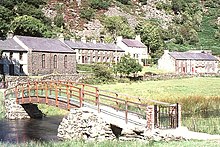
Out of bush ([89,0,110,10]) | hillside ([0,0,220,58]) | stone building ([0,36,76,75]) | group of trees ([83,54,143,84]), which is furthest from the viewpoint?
bush ([89,0,110,10])

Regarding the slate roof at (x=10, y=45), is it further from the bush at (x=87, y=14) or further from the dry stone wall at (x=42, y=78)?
the bush at (x=87, y=14)

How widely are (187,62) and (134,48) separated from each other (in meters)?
13.9

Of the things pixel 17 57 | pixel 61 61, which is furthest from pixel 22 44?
pixel 61 61

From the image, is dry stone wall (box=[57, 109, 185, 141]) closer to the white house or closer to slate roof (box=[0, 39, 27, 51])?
slate roof (box=[0, 39, 27, 51])

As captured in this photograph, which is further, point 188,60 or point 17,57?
point 188,60

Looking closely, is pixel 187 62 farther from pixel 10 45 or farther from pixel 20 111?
pixel 20 111

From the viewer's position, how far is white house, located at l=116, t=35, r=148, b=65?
109 meters

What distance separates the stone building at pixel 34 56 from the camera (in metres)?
71.1

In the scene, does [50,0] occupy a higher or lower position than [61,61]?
higher

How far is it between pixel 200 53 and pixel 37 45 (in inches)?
2050

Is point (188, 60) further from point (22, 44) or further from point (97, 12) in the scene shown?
point (97, 12)

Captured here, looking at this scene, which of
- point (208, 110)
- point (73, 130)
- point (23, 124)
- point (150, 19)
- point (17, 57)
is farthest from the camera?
point (150, 19)

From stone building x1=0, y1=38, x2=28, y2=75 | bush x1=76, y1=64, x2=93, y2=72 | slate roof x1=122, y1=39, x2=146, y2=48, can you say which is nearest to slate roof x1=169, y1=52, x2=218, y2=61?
slate roof x1=122, y1=39, x2=146, y2=48

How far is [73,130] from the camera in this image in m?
27.8
